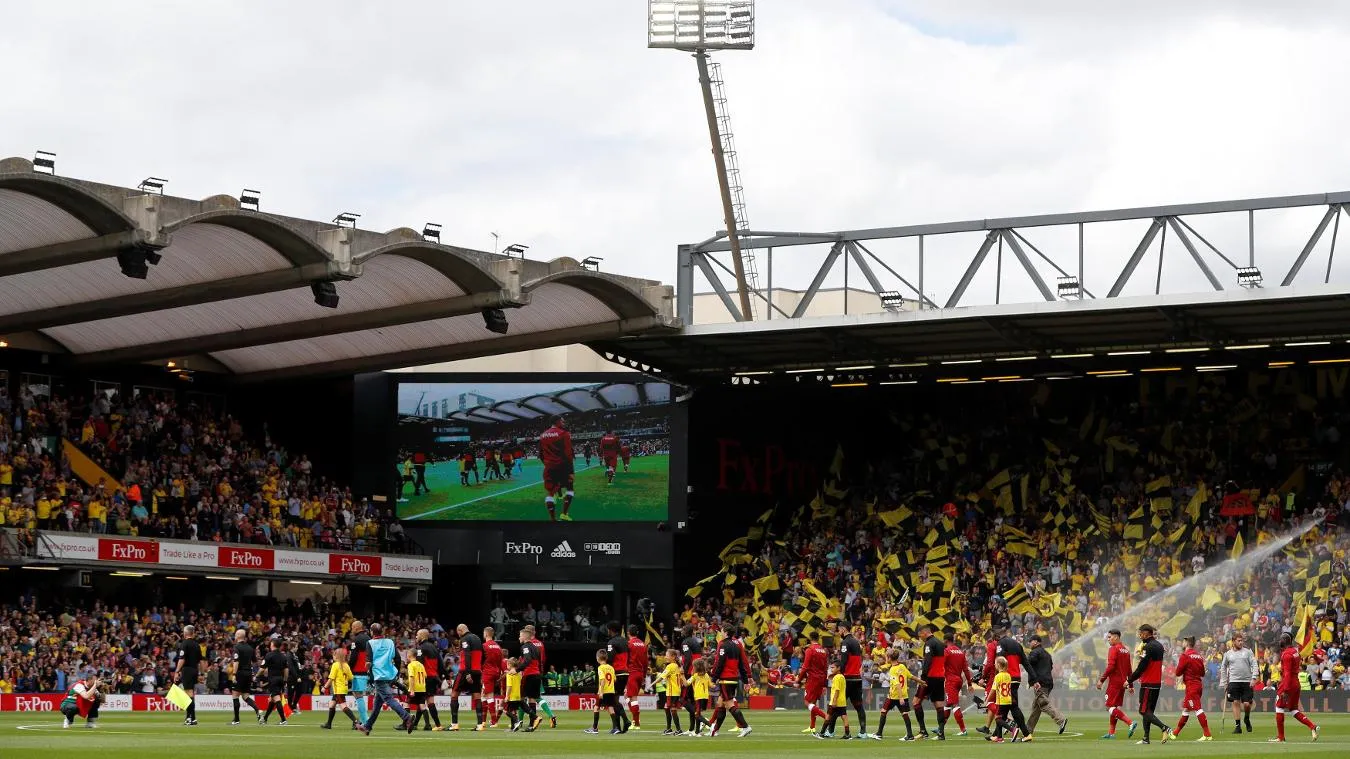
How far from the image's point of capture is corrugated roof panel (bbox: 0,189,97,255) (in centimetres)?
3403

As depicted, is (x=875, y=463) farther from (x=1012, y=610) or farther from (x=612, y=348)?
(x=612, y=348)

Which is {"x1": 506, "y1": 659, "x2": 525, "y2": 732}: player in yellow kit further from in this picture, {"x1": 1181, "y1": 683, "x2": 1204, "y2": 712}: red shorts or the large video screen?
the large video screen

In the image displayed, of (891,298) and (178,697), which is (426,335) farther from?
(178,697)

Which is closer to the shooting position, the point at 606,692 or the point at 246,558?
the point at 606,692

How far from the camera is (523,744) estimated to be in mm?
24375

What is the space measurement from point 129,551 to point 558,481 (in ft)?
41.5

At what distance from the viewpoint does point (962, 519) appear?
5503cm

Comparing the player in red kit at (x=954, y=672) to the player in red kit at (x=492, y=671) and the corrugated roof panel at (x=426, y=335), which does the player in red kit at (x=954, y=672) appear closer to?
the player in red kit at (x=492, y=671)

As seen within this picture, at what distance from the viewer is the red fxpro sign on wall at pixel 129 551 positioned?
4425 cm

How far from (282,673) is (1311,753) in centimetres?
1719

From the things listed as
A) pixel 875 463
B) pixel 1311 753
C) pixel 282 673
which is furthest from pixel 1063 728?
pixel 875 463

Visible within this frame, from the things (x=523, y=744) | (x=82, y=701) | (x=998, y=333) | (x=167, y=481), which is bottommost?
(x=523, y=744)

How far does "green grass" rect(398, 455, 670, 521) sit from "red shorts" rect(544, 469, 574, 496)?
174mm

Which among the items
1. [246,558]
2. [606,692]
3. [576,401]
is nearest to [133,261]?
[606,692]
